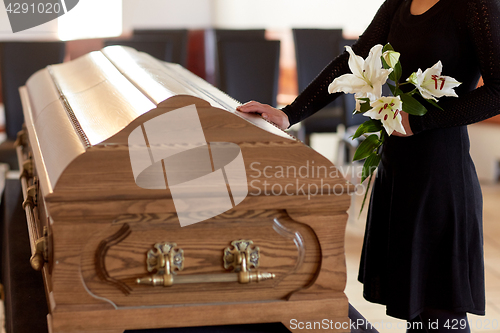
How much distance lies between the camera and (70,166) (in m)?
0.90

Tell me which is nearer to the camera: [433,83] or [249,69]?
[433,83]

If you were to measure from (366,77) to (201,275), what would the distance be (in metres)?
0.53

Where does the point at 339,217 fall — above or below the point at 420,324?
above

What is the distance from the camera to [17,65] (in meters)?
3.59

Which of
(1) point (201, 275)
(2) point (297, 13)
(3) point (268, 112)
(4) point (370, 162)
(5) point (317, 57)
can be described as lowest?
(1) point (201, 275)

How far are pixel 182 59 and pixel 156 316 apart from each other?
3544 millimetres

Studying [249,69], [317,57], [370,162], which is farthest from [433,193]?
[317,57]

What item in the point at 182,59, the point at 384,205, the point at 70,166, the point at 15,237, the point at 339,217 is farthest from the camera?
the point at 182,59

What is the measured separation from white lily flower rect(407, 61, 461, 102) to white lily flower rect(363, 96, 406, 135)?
0.25 feet

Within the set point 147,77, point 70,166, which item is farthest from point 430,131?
point 70,166

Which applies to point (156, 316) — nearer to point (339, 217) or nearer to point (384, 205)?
point (339, 217)

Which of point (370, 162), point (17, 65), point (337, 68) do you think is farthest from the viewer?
point (17, 65)

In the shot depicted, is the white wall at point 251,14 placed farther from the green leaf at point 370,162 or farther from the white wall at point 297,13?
the green leaf at point 370,162

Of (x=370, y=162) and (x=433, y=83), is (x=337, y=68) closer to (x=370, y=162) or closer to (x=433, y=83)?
(x=370, y=162)
